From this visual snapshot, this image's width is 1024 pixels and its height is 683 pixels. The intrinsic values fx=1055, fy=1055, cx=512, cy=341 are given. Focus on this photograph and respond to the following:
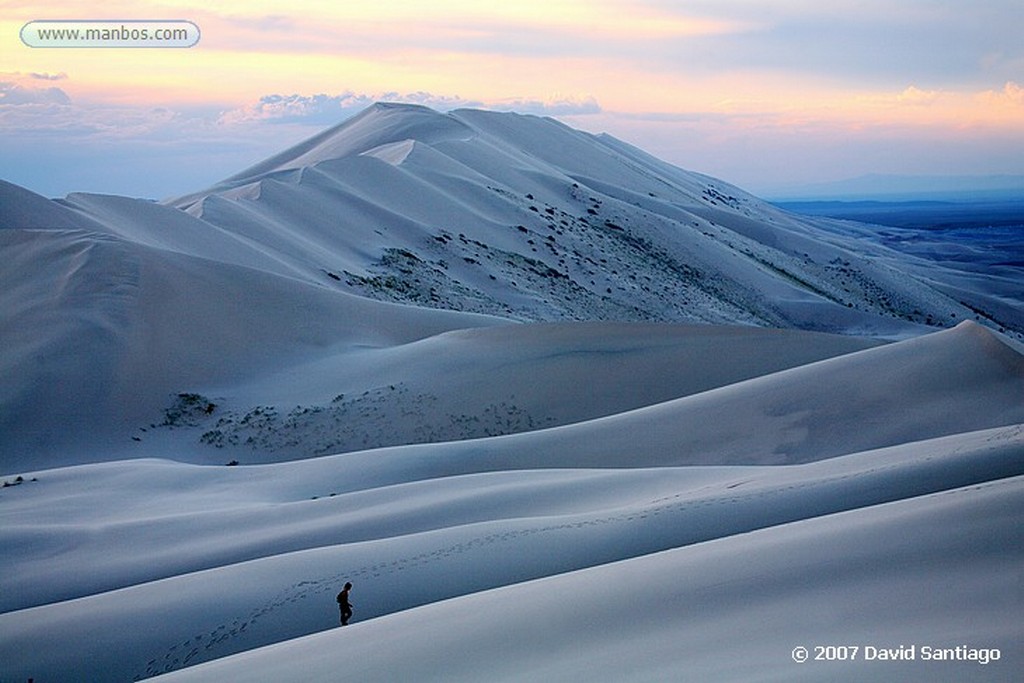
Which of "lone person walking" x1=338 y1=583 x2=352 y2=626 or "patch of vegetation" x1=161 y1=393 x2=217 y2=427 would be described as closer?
"lone person walking" x1=338 y1=583 x2=352 y2=626

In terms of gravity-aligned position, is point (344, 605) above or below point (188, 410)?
above

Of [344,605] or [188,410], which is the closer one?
[344,605]

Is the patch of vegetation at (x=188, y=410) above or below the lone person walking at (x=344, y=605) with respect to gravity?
below

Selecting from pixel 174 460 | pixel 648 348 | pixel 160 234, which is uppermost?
pixel 160 234

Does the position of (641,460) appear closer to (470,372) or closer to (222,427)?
(470,372)

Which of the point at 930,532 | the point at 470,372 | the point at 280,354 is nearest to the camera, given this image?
the point at 930,532

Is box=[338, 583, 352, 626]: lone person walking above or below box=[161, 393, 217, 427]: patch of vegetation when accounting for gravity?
above

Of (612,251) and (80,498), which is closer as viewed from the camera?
(80,498)

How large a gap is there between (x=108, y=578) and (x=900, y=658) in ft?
25.4

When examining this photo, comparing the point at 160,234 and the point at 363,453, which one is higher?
the point at 160,234

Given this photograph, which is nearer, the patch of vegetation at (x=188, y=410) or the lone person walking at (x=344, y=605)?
the lone person walking at (x=344, y=605)

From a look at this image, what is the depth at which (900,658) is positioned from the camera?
4.70 meters

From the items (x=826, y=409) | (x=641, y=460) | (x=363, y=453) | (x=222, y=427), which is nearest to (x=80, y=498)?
(x=363, y=453)

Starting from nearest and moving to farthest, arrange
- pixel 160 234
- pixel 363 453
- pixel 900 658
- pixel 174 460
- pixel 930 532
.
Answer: pixel 900 658
pixel 930 532
pixel 363 453
pixel 174 460
pixel 160 234
